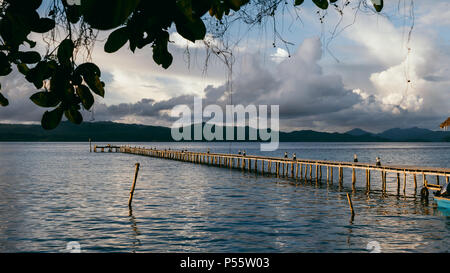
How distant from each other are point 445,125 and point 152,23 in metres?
30.5

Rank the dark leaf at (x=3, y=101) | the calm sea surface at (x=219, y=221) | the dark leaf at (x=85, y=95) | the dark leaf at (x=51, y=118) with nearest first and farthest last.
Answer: the dark leaf at (x=51, y=118) → the dark leaf at (x=85, y=95) → the dark leaf at (x=3, y=101) → the calm sea surface at (x=219, y=221)

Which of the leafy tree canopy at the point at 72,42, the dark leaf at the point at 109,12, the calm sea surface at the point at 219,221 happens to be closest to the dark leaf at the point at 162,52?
the leafy tree canopy at the point at 72,42

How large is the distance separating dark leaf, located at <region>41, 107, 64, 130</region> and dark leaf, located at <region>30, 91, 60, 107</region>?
5 cm

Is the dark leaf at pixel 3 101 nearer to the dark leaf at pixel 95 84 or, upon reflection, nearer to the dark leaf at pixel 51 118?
the dark leaf at pixel 51 118

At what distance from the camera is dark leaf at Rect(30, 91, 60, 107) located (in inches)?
79.0

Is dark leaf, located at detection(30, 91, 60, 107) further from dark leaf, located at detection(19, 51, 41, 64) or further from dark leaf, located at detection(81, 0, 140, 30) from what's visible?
dark leaf, located at detection(81, 0, 140, 30)

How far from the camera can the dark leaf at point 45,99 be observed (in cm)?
201

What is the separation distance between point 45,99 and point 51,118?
13 cm

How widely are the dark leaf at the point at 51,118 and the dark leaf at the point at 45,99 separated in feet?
0.15

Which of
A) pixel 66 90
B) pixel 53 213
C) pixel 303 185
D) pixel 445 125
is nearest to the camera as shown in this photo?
pixel 66 90
